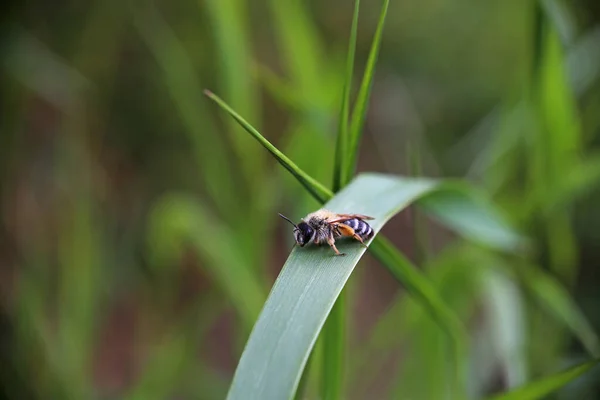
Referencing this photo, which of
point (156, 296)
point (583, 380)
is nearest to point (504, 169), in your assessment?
point (583, 380)

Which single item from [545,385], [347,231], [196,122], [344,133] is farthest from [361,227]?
[196,122]

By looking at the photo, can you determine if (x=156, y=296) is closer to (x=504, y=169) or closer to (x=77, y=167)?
(x=77, y=167)

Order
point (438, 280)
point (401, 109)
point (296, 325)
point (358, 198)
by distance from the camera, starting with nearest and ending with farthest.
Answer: point (296, 325), point (358, 198), point (438, 280), point (401, 109)

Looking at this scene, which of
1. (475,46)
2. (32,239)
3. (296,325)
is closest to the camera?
(296,325)

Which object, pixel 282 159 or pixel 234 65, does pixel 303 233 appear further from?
pixel 234 65

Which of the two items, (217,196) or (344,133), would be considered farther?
(217,196)

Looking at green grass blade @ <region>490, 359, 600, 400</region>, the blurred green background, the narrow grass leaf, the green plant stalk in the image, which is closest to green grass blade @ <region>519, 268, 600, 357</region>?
the blurred green background
